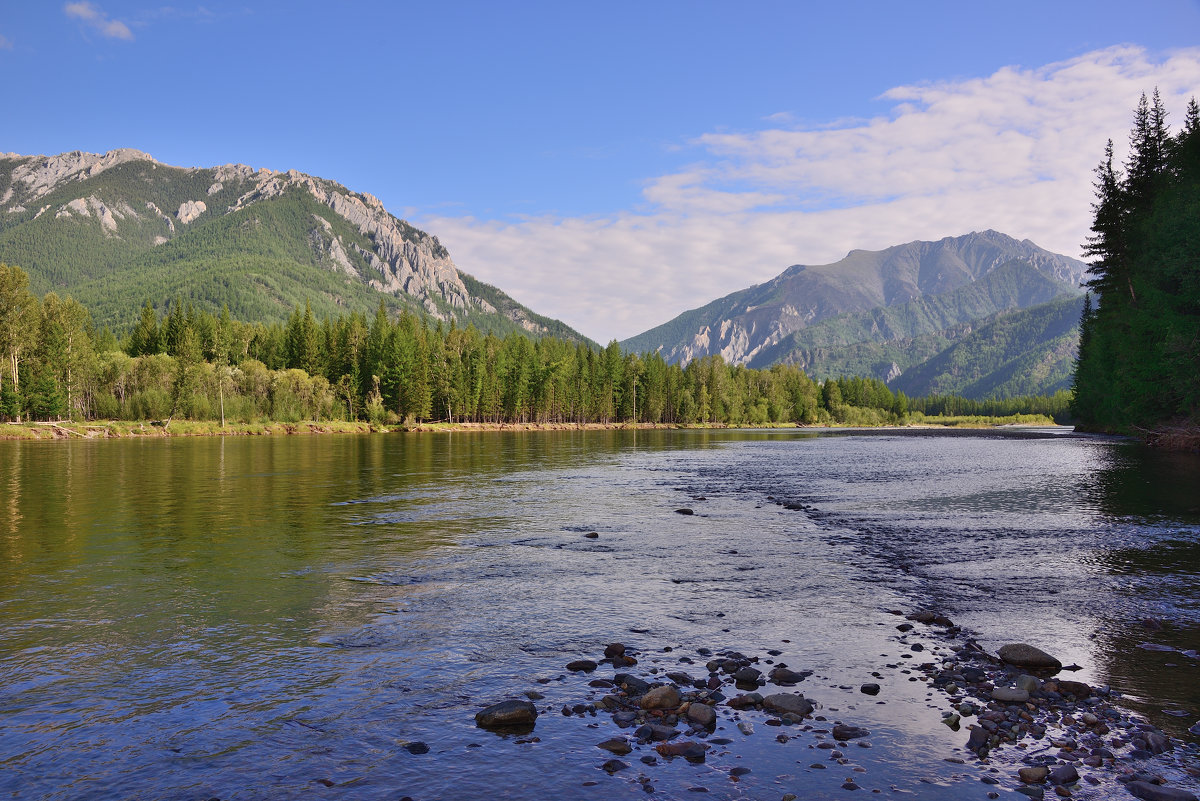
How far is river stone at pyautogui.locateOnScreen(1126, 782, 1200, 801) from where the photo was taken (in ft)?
26.1

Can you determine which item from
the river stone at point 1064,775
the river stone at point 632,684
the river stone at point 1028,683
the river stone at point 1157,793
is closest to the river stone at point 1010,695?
the river stone at point 1028,683

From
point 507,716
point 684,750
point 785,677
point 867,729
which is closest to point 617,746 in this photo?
point 684,750

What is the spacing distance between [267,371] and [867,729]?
5563 inches

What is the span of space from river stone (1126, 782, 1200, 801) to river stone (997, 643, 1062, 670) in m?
4.50

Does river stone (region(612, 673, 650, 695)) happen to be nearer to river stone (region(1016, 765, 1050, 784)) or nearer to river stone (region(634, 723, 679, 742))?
river stone (region(634, 723, 679, 742))

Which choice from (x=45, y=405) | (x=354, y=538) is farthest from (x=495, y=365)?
(x=354, y=538)

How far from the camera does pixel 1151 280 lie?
63.1 m

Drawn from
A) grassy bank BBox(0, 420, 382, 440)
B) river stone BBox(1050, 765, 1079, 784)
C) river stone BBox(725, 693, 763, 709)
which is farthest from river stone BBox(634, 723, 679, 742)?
grassy bank BBox(0, 420, 382, 440)

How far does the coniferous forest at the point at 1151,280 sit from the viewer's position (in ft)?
176

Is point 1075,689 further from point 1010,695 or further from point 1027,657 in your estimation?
point 1010,695

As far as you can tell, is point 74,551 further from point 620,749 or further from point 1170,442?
point 1170,442

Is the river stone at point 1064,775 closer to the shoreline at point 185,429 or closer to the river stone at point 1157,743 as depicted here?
the river stone at point 1157,743

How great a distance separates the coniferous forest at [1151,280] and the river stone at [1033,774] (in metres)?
60.1

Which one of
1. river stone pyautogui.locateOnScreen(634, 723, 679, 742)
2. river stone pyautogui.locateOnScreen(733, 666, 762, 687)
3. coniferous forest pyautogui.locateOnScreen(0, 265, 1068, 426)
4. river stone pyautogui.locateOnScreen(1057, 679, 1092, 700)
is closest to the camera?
river stone pyautogui.locateOnScreen(634, 723, 679, 742)
